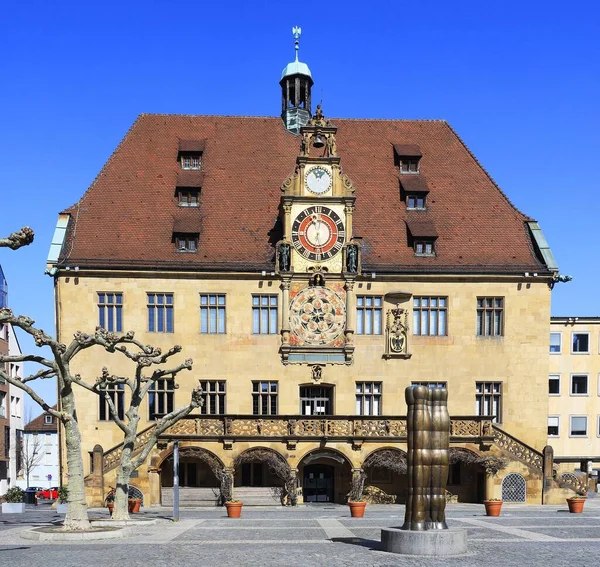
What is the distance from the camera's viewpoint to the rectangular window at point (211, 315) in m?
47.8

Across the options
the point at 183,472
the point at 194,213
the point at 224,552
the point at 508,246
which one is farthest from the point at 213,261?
the point at 224,552

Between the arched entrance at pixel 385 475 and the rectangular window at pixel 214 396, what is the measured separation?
24.9 ft

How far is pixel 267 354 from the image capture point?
4784 centimetres

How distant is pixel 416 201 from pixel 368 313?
6943 millimetres

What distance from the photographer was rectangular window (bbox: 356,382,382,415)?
157ft

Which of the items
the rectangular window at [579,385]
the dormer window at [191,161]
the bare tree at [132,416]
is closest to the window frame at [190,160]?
the dormer window at [191,161]

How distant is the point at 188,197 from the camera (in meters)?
50.6

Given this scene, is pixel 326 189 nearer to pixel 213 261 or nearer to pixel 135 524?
pixel 213 261

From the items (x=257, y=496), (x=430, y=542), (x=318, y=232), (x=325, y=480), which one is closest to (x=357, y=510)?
(x=257, y=496)

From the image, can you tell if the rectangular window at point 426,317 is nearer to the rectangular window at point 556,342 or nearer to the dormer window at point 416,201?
the dormer window at point 416,201

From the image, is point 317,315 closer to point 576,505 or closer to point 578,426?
point 576,505

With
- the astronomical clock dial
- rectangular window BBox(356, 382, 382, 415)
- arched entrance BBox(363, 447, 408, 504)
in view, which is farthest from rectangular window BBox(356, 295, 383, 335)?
arched entrance BBox(363, 447, 408, 504)

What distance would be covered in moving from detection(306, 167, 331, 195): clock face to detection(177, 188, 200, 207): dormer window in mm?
6063

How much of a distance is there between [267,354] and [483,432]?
10.8 meters
